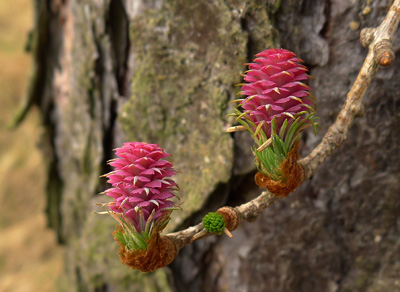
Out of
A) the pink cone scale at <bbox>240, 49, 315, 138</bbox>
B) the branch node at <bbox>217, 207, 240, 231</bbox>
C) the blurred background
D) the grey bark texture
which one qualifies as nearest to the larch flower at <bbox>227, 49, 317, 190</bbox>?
the pink cone scale at <bbox>240, 49, 315, 138</bbox>

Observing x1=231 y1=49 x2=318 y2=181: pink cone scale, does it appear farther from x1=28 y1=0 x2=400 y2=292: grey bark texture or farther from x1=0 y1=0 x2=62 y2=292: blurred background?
x1=0 y1=0 x2=62 y2=292: blurred background

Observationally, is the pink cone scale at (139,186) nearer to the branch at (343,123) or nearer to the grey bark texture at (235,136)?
the branch at (343,123)

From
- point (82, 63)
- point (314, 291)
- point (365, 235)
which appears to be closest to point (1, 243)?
point (82, 63)

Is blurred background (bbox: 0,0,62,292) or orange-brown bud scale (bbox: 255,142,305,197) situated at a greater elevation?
orange-brown bud scale (bbox: 255,142,305,197)

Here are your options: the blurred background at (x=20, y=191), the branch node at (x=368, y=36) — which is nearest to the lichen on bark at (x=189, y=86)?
the branch node at (x=368, y=36)

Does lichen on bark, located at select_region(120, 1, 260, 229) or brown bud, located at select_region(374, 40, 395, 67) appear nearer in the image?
brown bud, located at select_region(374, 40, 395, 67)

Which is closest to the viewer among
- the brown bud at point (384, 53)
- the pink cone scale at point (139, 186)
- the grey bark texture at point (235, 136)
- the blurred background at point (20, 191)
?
the pink cone scale at point (139, 186)

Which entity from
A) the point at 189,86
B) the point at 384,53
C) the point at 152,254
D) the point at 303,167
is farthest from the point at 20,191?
the point at 384,53
